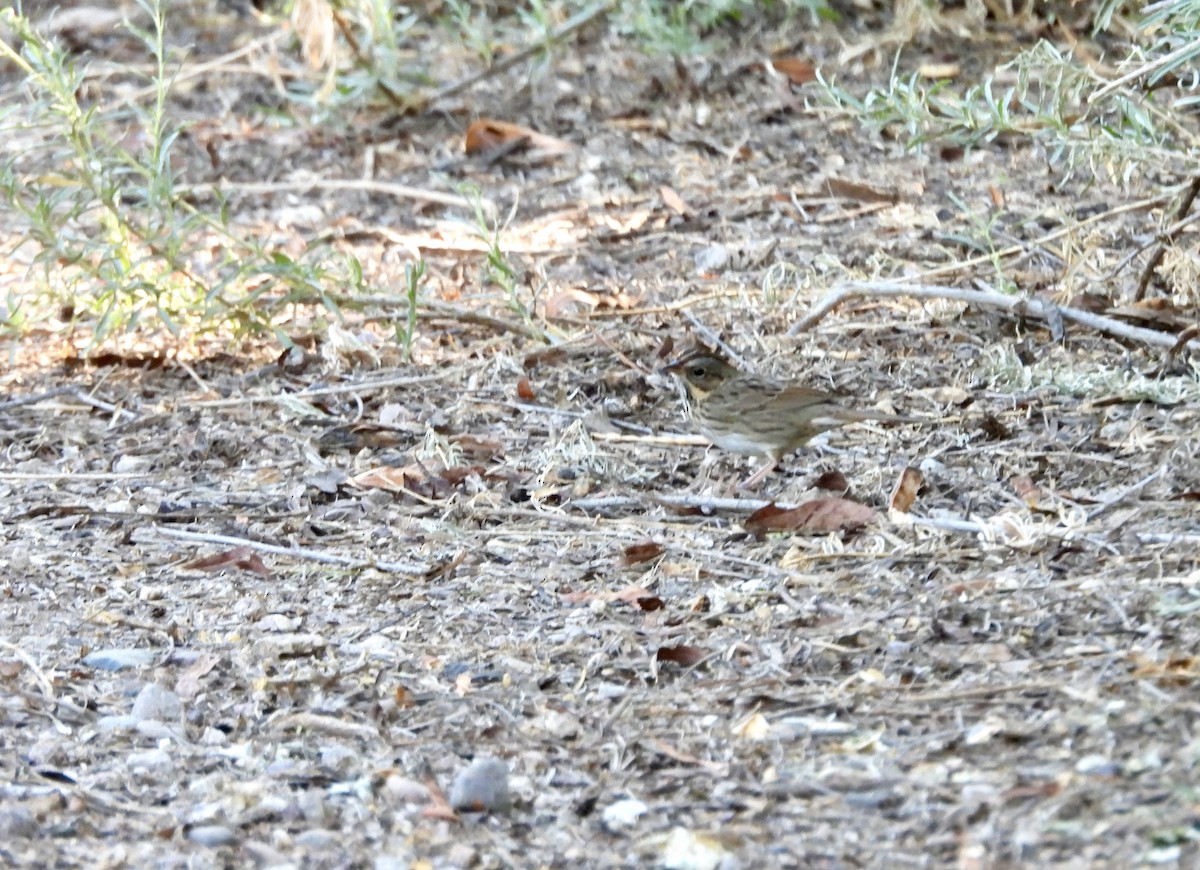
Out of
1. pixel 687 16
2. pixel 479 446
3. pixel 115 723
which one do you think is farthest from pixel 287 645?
pixel 687 16

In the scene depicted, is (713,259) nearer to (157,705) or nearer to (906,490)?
(906,490)

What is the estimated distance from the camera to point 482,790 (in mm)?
2998

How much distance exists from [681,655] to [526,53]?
189 inches

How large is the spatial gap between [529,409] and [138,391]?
1344 mm

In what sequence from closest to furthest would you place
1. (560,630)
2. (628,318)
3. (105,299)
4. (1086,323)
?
(560,630) → (1086,323) → (105,299) → (628,318)

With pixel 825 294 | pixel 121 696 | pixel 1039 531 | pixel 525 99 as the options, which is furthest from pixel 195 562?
pixel 525 99

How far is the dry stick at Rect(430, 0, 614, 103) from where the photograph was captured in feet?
25.7

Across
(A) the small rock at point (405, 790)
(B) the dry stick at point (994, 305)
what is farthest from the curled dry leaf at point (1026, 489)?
(A) the small rock at point (405, 790)

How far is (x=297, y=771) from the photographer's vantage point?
317 centimetres

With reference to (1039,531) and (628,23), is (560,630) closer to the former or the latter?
(1039,531)

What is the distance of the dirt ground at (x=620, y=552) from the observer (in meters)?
2.93

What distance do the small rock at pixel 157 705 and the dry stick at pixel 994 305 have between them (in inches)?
104

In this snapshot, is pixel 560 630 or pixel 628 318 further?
pixel 628 318

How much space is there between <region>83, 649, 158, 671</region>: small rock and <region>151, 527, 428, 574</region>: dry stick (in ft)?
1.99
